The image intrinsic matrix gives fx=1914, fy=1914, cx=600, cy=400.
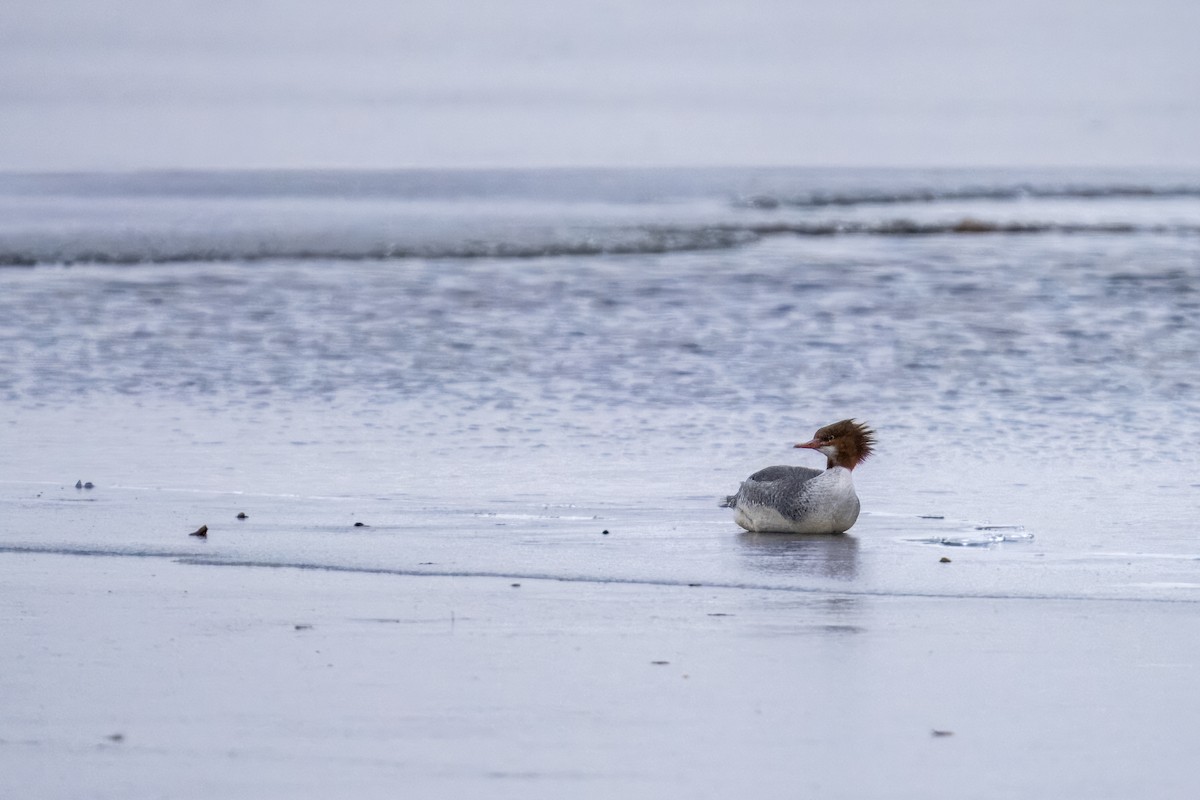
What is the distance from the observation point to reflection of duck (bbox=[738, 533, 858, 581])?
777 centimetres

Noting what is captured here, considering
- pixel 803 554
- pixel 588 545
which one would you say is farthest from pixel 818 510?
pixel 588 545

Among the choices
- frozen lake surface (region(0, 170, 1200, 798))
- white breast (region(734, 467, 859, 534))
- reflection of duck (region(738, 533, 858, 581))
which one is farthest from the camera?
white breast (region(734, 467, 859, 534))

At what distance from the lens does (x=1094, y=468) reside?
1058 centimetres

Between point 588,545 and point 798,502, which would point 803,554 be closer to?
point 798,502

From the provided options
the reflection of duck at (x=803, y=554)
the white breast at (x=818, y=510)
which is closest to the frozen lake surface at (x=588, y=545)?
the reflection of duck at (x=803, y=554)

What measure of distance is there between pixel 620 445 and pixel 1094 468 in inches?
112

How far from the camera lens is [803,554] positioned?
8.27m

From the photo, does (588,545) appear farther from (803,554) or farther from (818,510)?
(818,510)

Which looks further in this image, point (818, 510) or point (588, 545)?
point (818, 510)

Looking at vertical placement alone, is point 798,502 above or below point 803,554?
above

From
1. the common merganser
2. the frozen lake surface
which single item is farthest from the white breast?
the frozen lake surface

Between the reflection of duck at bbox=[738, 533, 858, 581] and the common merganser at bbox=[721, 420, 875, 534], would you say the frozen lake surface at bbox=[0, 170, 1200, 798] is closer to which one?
the reflection of duck at bbox=[738, 533, 858, 581]

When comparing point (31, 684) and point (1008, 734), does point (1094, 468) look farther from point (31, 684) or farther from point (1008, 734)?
point (31, 684)

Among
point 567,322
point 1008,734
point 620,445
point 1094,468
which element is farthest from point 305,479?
point 567,322
